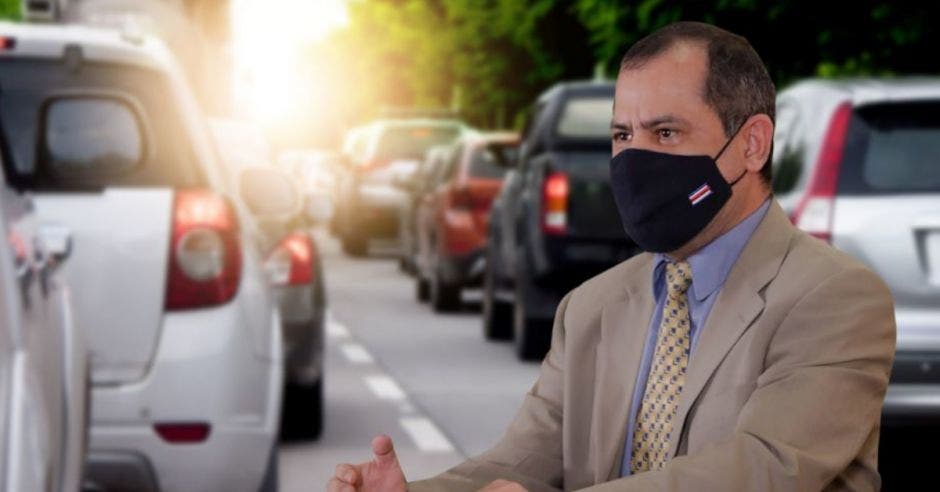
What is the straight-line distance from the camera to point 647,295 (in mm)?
3367

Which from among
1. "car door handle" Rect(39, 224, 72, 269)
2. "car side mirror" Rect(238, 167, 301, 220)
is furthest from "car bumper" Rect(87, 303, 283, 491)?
"car side mirror" Rect(238, 167, 301, 220)

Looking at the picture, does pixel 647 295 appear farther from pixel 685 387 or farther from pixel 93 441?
pixel 93 441

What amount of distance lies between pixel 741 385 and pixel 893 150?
6552 mm

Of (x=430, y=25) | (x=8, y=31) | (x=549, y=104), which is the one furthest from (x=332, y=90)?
(x=8, y=31)

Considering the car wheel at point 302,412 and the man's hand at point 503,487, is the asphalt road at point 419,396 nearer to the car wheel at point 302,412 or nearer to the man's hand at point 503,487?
the car wheel at point 302,412

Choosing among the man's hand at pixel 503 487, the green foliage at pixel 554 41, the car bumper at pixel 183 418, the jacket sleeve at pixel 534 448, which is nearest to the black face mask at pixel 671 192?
the jacket sleeve at pixel 534 448

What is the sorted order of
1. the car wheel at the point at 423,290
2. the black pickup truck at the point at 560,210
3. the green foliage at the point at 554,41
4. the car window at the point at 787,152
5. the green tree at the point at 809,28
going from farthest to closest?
the car wheel at the point at 423,290, the green foliage at the point at 554,41, the green tree at the point at 809,28, the black pickup truck at the point at 560,210, the car window at the point at 787,152

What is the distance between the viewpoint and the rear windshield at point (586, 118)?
1490 cm

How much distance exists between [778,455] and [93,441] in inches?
173

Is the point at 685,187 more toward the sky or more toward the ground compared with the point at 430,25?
more toward the sky

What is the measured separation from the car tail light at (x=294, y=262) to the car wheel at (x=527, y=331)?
400 cm

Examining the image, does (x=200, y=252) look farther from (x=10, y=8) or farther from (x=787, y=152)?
(x=10, y=8)

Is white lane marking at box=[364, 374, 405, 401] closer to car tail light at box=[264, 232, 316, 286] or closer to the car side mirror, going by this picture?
car tail light at box=[264, 232, 316, 286]

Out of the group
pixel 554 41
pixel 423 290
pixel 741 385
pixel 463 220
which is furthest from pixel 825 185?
pixel 554 41
